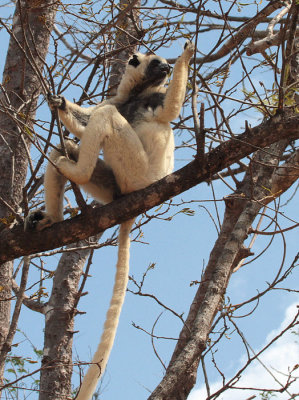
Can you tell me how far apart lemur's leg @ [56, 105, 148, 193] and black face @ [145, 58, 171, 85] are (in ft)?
4.24

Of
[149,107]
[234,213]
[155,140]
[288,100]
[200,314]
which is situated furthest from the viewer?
[234,213]

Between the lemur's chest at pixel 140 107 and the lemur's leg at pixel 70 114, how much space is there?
1.52 ft

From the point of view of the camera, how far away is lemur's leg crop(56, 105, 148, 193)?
4387 mm

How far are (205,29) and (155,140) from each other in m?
3.08

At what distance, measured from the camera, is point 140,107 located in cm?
529

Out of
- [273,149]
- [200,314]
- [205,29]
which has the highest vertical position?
[205,29]

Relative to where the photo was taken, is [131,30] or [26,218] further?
[131,30]

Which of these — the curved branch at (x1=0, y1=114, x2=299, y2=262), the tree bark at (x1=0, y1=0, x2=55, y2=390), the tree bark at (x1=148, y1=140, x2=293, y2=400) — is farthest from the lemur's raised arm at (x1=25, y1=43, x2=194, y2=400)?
the tree bark at (x1=148, y1=140, x2=293, y2=400)

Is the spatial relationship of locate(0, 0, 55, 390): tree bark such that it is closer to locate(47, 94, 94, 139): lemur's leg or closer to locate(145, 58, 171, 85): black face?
locate(47, 94, 94, 139): lemur's leg

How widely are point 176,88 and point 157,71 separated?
106 centimetres

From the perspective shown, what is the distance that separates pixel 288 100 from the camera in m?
4.14

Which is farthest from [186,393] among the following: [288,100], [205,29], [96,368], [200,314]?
[205,29]

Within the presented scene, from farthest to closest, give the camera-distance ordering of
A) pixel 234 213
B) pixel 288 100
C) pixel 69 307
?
pixel 69 307
pixel 234 213
pixel 288 100

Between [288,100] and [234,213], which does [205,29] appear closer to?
[234,213]
